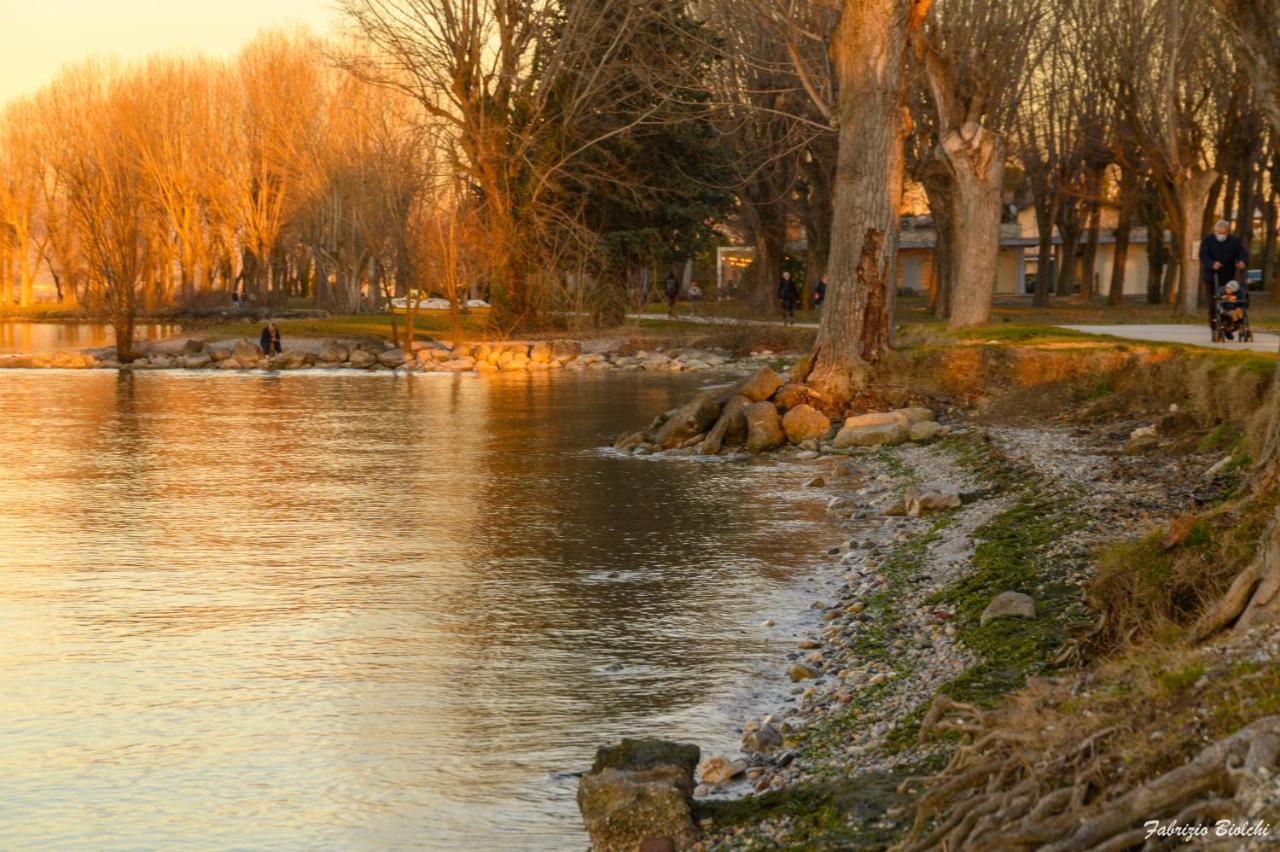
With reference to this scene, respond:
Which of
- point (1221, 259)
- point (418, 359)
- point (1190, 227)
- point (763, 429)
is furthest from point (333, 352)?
point (1221, 259)

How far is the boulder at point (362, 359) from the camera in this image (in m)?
46.2

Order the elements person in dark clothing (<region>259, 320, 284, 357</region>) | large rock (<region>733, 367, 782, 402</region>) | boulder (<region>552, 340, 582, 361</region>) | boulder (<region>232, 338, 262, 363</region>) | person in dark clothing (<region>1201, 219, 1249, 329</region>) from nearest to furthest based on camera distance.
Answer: person in dark clothing (<region>1201, 219, 1249, 329</region>), large rock (<region>733, 367, 782, 402</region>), boulder (<region>552, 340, 582, 361</region>), boulder (<region>232, 338, 262, 363</region>), person in dark clothing (<region>259, 320, 284, 357</region>)

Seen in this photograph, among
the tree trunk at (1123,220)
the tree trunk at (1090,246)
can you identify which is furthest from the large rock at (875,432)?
the tree trunk at (1090,246)

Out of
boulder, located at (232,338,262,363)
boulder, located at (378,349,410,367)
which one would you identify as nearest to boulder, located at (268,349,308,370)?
boulder, located at (232,338,262,363)

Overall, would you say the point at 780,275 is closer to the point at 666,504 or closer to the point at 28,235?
the point at 666,504

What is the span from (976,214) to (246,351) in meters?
24.8

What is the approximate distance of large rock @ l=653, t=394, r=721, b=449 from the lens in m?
23.1

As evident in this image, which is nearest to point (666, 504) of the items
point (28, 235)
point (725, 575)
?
point (725, 575)

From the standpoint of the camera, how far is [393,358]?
150 ft

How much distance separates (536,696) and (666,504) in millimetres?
8013

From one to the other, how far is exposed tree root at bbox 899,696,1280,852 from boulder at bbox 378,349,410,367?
4009 cm

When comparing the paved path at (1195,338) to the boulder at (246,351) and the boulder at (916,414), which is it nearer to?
the boulder at (916,414)

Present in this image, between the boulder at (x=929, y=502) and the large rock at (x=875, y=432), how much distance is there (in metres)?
5.73

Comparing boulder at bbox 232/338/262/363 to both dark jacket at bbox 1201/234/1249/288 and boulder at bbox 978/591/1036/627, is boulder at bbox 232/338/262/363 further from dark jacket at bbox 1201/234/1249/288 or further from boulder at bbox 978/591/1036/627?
boulder at bbox 978/591/1036/627
